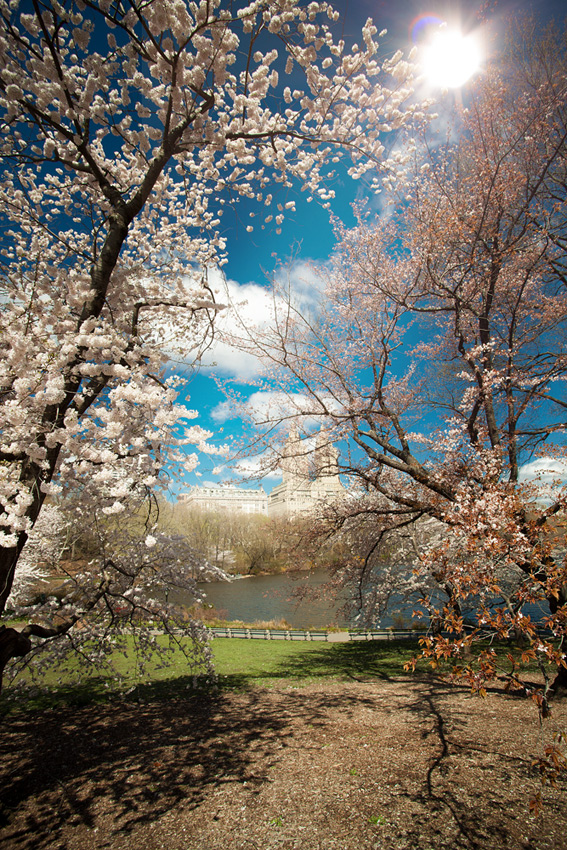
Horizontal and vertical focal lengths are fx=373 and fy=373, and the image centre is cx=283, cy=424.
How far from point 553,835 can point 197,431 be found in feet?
14.1

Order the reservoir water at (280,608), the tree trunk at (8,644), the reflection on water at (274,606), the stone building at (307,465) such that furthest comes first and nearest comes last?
the reflection on water at (274,606)
the reservoir water at (280,608)
the stone building at (307,465)
the tree trunk at (8,644)

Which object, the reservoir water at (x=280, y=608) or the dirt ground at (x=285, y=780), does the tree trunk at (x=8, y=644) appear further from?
the reservoir water at (x=280, y=608)

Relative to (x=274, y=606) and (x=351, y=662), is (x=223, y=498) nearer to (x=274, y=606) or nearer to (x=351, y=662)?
(x=274, y=606)

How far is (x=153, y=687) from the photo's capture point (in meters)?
8.65

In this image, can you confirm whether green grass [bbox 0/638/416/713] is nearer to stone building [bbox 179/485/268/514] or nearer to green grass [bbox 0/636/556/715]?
green grass [bbox 0/636/556/715]

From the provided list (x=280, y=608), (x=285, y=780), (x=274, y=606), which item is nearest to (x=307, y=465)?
(x=285, y=780)

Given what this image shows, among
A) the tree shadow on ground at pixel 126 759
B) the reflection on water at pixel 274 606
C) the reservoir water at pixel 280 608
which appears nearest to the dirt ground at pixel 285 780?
the tree shadow on ground at pixel 126 759

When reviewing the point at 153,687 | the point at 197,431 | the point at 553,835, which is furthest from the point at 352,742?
the point at 153,687

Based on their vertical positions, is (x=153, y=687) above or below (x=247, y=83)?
below

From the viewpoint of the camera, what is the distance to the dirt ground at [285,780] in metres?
3.16

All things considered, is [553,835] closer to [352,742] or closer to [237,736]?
[352,742]

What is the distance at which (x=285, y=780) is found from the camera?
3965 mm

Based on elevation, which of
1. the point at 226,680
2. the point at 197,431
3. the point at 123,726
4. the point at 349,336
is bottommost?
the point at 226,680

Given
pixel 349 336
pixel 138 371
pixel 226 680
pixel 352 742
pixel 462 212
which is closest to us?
pixel 138 371
